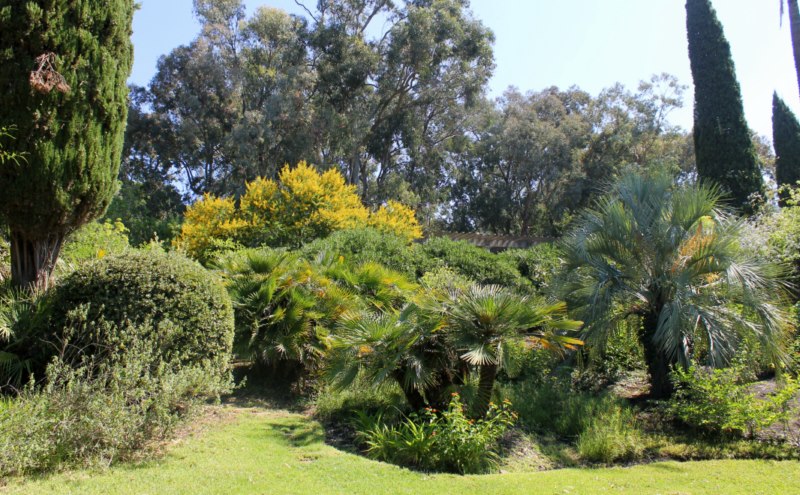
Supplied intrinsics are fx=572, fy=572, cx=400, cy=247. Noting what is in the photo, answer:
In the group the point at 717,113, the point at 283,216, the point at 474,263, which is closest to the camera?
the point at 474,263

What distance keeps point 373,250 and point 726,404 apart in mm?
7552

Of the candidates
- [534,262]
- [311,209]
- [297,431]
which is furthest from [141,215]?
[297,431]

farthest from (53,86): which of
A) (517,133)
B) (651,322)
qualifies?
(517,133)

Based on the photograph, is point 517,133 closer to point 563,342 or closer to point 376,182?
point 376,182

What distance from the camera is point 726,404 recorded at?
7.38 m

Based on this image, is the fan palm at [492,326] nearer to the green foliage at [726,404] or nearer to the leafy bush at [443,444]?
the leafy bush at [443,444]

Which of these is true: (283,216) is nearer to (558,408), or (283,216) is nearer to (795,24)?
(558,408)

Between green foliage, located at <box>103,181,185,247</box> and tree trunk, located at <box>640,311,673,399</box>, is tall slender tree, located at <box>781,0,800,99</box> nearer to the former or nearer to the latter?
tree trunk, located at <box>640,311,673,399</box>

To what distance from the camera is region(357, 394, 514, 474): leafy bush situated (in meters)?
6.23

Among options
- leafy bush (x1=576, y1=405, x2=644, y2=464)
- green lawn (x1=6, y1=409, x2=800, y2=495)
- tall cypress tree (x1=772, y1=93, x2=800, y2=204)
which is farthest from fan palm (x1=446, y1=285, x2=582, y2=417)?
tall cypress tree (x1=772, y1=93, x2=800, y2=204)

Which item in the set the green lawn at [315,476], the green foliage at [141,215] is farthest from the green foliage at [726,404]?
the green foliage at [141,215]

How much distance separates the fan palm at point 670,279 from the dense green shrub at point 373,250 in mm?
4058

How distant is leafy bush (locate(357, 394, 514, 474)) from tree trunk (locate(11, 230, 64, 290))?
5.45 metres

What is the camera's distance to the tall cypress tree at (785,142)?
966 inches
